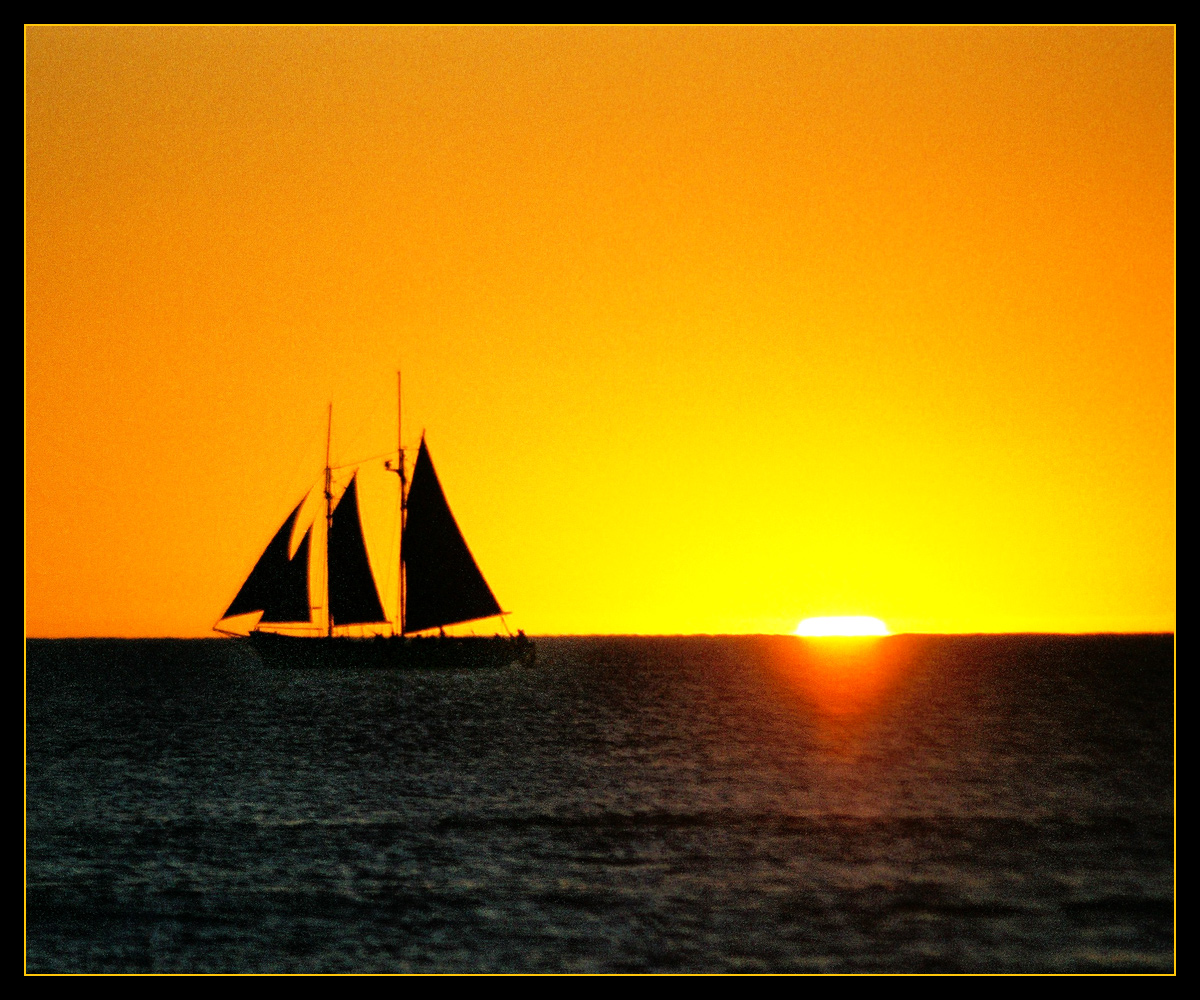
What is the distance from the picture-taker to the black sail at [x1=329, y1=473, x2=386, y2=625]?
→ 102812 mm

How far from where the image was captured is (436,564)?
100438 millimetres

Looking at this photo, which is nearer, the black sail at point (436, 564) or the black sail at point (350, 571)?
the black sail at point (436, 564)

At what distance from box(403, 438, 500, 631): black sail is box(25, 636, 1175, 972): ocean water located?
24.6 metres

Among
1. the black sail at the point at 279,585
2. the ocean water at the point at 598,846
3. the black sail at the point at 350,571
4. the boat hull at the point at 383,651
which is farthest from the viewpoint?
the boat hull at the point at 383,651

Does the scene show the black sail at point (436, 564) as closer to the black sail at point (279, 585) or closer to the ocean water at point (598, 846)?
the black sail at point (279, 585)

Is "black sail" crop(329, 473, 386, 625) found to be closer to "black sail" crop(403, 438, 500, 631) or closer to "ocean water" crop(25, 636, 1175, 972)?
"black sail" crop(403, 438, 500, 631)

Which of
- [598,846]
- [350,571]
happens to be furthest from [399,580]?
[598,846]

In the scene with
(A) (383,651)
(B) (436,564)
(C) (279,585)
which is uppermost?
(B) (436,564)

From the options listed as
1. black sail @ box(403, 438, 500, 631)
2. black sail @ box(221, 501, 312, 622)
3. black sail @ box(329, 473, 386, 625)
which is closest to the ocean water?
black sail @ box(221, 501, 312, 622)

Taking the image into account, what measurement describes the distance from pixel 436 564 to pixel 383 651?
14.3 meters

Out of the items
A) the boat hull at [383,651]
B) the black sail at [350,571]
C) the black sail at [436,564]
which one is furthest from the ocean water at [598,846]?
the boat hull at [383,651]

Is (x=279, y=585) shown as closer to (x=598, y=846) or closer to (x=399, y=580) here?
(x=399, y=580)

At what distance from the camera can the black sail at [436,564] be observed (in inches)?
3890

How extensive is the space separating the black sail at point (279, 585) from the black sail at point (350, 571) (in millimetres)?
2242
